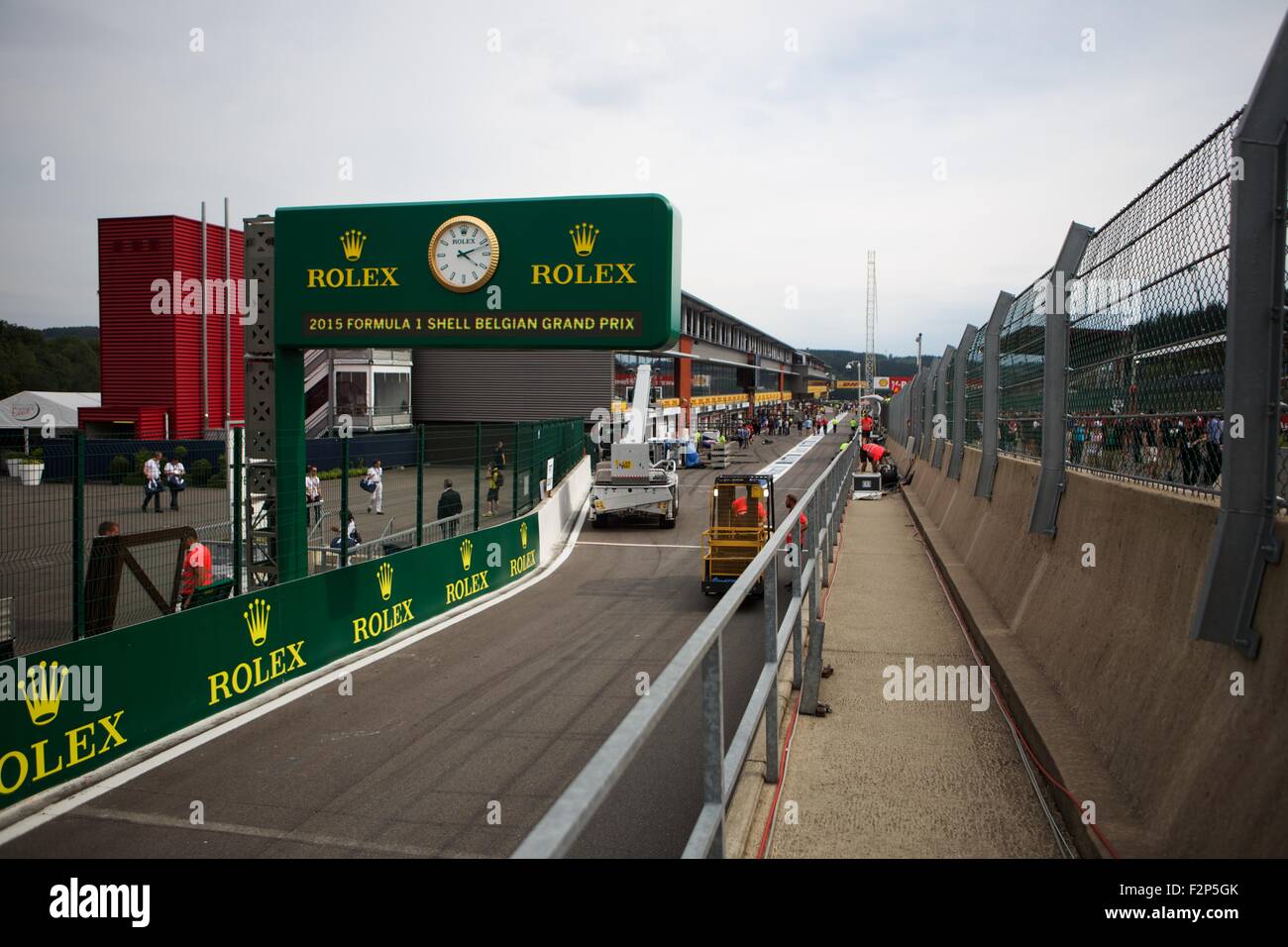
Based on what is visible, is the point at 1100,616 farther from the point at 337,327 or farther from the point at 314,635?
the point at 337,327

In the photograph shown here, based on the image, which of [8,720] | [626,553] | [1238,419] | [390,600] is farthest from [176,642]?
[626,553]

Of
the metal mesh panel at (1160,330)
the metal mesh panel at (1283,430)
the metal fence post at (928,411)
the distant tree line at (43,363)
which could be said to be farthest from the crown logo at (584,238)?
the distant tree line at (43,363)

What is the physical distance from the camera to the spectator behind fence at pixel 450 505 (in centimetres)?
1609

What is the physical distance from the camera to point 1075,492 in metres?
6.72

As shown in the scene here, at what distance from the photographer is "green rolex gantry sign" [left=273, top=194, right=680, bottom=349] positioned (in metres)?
10.8

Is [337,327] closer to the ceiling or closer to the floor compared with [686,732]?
closer to the ceiling

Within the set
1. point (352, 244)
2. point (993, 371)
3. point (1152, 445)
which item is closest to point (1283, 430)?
point (1152, 445)

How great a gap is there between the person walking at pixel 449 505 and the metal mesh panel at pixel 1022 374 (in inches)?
348

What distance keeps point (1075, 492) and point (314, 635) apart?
310 inches

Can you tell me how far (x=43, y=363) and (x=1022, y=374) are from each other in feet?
377

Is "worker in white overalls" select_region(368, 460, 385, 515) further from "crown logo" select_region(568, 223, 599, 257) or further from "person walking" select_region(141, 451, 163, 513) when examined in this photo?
"crown logo" select_region(568, 223, 599, 257)
